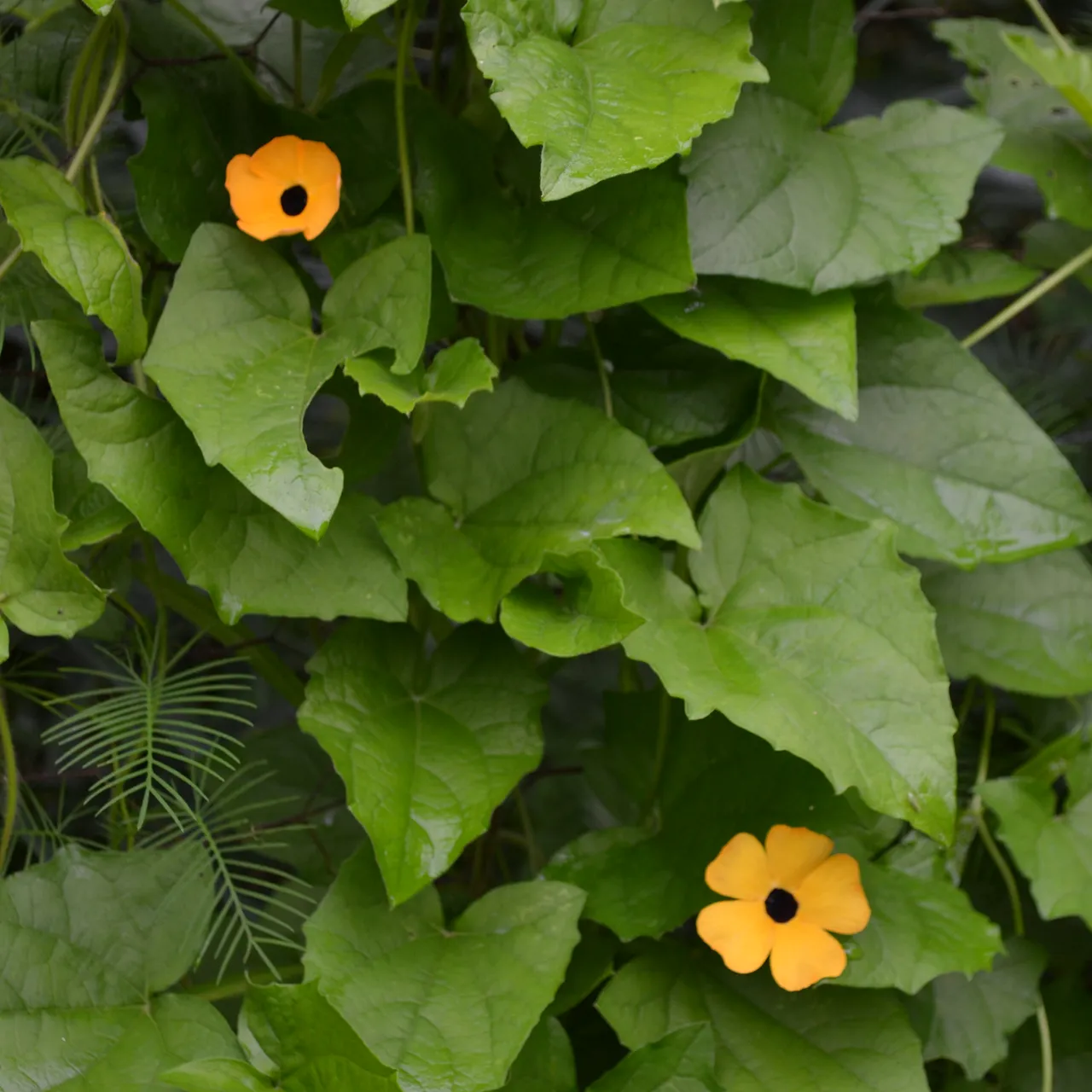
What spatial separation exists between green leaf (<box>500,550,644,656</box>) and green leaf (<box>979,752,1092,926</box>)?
1.09 ft

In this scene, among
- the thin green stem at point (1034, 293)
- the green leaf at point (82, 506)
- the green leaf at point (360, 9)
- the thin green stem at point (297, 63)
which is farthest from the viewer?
the thin green stem at point (1034, 293)

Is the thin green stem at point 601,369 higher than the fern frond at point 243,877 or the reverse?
higher

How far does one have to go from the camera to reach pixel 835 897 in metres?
0.71

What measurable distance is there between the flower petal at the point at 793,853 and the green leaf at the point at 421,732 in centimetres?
17

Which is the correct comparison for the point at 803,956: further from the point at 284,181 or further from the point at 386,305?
the point at 284,181

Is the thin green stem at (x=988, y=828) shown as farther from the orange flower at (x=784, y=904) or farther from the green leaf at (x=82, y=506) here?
the green leaf at (x=82, y=506)

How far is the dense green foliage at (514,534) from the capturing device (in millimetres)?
630

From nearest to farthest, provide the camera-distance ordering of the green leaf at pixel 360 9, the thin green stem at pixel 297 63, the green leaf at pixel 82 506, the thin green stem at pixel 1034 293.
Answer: the green leaf at pixel 360 9 < the green leaf at pixel 82 506 < the thin green stem at pixel 297 63 < the thin green stem at pixel 1034 293

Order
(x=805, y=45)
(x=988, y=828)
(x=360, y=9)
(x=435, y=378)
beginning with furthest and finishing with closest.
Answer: (x=988, y=828)
(x=805, y=45)
(x=435, y=378)
(x=360, y=9)

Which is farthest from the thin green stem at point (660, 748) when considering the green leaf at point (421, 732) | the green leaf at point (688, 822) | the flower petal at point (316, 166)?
the flower petal at point (316, 166)

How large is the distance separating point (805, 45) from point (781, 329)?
0.20 metres

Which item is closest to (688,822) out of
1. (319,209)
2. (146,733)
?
(146,733)

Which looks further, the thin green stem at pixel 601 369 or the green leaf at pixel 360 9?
the thin green stem at pixel 601 369

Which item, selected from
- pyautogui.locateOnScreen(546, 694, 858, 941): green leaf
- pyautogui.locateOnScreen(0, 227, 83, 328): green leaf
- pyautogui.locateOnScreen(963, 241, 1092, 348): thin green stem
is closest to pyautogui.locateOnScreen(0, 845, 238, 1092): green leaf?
pyautogui.locateOnScreen(546, 694, 858, 941): green leaf
